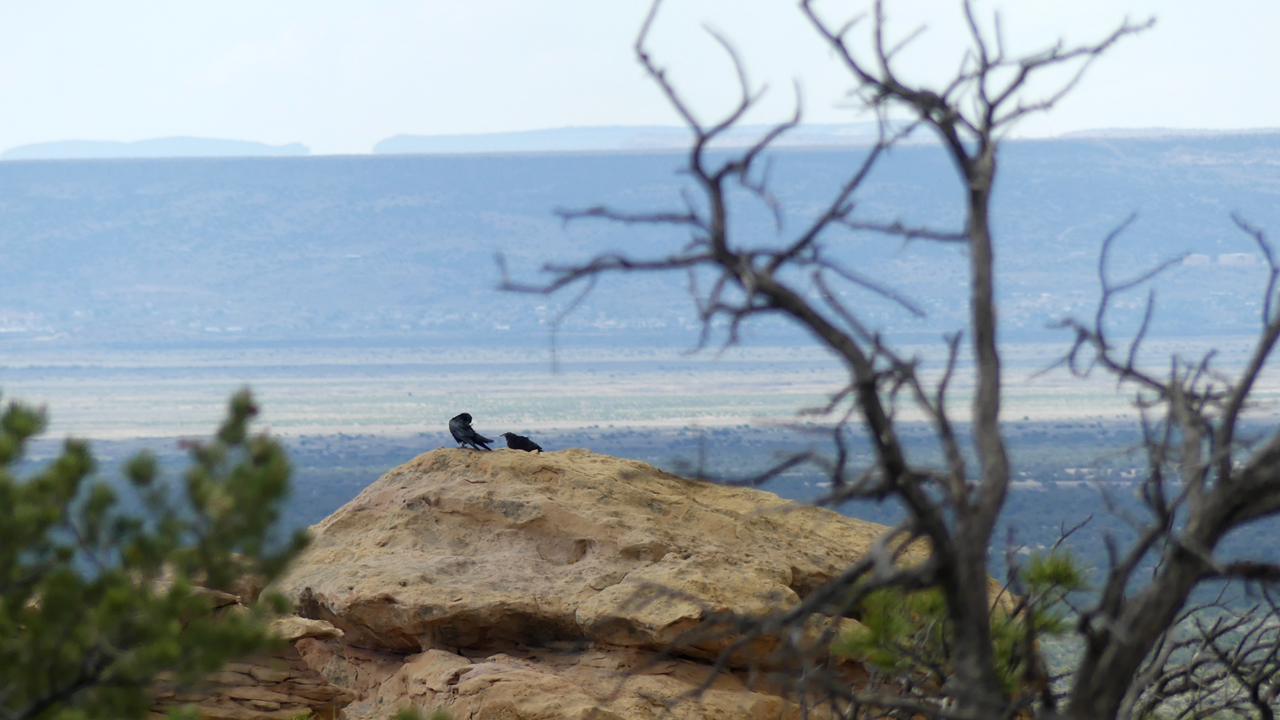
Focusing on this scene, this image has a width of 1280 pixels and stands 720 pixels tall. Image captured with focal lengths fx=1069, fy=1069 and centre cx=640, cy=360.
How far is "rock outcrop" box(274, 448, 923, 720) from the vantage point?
8.26m

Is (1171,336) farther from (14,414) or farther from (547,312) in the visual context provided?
(14,414)

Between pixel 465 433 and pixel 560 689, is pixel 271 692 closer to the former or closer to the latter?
pixel 560 689

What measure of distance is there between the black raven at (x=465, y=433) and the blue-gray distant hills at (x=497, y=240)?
108945 mm

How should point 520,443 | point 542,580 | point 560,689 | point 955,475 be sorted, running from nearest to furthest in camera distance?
point 955,475 → point 560,689 → point 542,580 → point 520,443

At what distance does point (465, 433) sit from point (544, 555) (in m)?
1.74

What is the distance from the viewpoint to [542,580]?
9266 millimetres

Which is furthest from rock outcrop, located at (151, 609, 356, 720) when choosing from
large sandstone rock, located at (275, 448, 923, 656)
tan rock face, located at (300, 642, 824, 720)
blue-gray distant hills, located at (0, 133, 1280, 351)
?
blue-gray distant hills, located at (0, 133, 1280, 351)

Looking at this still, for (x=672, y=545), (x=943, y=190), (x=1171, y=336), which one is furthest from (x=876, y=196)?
(x=672, y=545)

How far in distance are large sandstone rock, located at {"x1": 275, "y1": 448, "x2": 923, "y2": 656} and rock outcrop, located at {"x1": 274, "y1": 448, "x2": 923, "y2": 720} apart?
0.06 feet

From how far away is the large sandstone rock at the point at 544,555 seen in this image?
876cm

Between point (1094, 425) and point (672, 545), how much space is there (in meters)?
75.2

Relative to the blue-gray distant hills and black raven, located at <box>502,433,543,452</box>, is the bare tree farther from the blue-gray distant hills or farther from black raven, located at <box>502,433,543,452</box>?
the blue-gray distant hills

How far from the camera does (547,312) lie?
147m

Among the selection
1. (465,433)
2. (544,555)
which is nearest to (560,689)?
(544,555)
